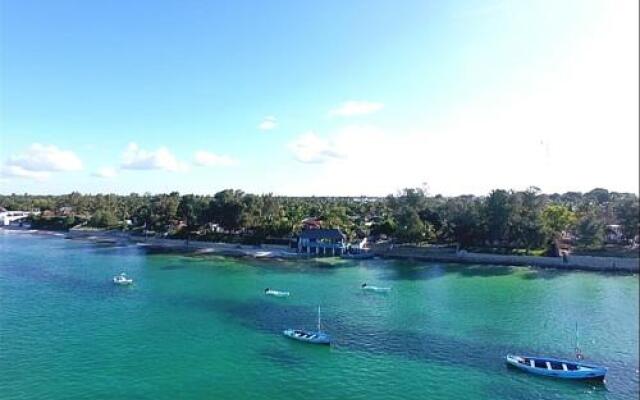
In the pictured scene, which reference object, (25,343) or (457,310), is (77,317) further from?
(457,310)

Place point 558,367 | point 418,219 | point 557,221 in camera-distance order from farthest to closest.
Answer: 1. point 418,219
2. point 557,221
3. point 558,367

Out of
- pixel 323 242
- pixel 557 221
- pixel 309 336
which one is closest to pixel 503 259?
pixel 557 221

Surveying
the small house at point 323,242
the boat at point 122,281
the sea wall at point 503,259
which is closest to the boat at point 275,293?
the boat at point 122,281

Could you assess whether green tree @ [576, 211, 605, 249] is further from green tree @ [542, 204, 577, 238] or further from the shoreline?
green tree @ [542, 204, 577, 238]

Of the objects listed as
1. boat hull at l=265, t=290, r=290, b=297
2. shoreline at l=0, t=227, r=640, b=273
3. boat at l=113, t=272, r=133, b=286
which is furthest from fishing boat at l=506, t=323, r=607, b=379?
boat at l=113, t=272, r=133, b=286

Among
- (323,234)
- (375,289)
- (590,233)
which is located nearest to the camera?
(375,289)

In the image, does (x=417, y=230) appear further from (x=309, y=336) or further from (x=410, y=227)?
(x=309, y=336)
